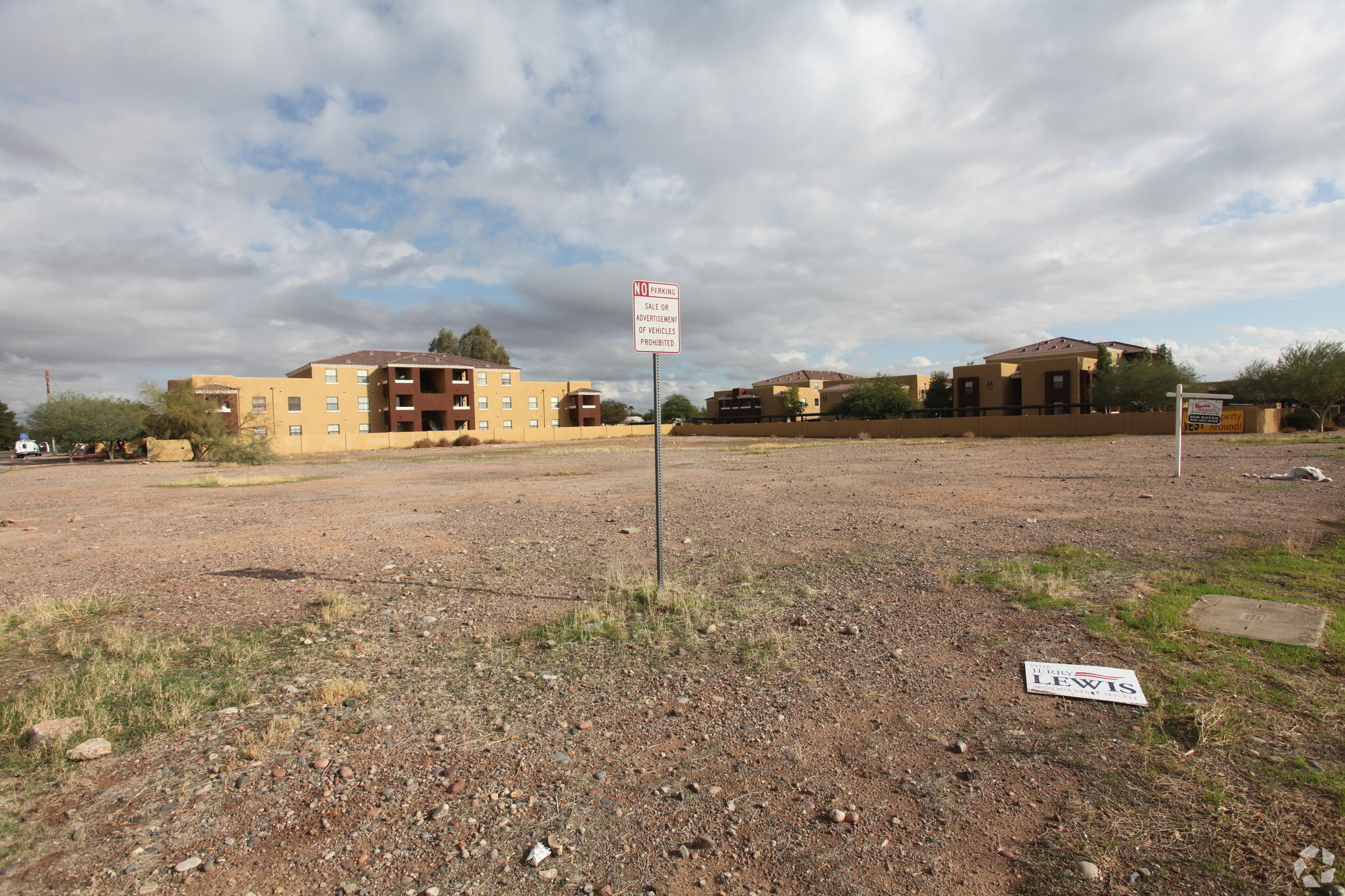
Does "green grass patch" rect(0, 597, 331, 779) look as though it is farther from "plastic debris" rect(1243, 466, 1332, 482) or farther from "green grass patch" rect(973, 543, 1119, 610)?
"plastic debris" rect(1243, 466, 1332, 482)

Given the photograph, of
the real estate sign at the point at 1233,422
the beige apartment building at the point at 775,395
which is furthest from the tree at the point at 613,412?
the real estate sign at the point at 1233,422

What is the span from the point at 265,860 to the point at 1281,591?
317 inches

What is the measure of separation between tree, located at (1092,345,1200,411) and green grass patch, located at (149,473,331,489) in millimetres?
61698

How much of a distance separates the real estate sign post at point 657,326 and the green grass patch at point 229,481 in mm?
20199

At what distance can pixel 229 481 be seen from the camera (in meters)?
23.1

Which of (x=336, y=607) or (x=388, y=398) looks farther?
(x=388, y=398)

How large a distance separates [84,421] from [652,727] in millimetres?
60665

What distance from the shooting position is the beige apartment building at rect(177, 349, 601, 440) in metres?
60.2

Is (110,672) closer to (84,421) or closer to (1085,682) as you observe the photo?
(1085,682)

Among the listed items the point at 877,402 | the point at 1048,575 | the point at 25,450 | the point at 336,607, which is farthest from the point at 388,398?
the point at 1048,575

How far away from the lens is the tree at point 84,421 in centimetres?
4688

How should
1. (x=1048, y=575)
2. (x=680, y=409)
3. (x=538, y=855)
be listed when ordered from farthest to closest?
(x=680, y=409) < (x=1048, y=575) < (x=538, y=855)

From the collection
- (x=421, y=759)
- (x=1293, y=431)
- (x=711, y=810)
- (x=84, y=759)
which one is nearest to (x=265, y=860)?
(x=421, y=759)

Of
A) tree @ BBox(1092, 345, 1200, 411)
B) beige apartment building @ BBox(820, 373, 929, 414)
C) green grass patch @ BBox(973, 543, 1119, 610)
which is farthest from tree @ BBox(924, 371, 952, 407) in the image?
green grass patch @ BBox(973, 543, 1119, 610)
